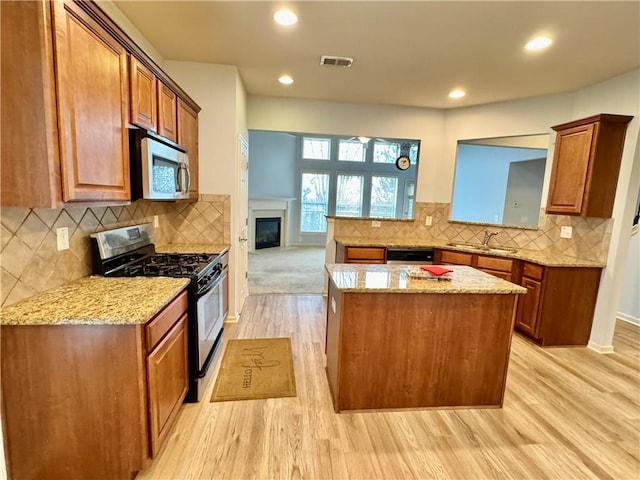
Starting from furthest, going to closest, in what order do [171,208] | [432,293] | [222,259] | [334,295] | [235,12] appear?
[171,208] < [222,259] < [334,295] < [235,12] < [432,293]

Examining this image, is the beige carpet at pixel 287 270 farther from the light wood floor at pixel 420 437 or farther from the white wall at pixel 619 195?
the white wall at pixel 619 195

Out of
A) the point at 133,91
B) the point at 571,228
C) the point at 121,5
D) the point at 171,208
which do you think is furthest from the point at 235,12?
the point at 571,228

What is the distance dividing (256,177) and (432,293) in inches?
297

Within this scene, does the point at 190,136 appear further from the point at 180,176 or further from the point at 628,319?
the point at 628,319

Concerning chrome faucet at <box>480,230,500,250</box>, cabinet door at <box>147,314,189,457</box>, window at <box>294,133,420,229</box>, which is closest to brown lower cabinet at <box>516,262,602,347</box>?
chrome faucet at <box>480,230,500,250</box>

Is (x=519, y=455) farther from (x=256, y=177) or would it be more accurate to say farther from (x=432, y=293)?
(x=256, y=177)

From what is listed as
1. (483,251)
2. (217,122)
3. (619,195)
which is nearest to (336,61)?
(217,122)

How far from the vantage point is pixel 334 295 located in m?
2.39

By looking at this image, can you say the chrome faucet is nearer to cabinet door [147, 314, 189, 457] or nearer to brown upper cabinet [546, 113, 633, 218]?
brown upper cabinet [546, 113, 633, 218]

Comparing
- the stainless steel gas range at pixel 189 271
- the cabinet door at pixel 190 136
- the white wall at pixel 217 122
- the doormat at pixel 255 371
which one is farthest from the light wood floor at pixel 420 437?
the cabinet door at pixel 190 136

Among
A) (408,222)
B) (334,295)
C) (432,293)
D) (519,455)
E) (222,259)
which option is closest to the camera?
(519,455)

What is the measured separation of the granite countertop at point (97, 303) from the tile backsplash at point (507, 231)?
3.08 meters

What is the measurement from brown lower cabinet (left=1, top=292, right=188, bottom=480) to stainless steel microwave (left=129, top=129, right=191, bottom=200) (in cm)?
88

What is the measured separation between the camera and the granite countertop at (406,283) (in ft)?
6.74
